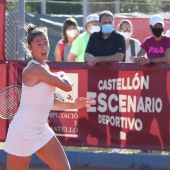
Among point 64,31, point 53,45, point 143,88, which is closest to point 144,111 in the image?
point 143,88

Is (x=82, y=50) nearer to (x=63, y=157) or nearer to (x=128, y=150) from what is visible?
(x=128, y=150)

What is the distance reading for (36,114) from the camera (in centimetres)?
612

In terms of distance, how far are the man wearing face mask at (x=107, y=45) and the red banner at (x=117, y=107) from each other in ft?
0.44

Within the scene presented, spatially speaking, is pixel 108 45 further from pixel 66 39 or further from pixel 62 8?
pixel 62 8

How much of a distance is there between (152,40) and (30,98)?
11.5ft

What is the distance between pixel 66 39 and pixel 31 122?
16.4 ft

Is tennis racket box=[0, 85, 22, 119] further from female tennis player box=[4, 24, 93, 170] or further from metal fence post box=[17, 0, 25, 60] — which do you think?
female tennis player box=[4, 24, 93, 170]

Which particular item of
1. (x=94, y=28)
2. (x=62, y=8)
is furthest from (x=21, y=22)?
(x=62, y=8)

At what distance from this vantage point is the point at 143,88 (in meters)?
A: 8.81

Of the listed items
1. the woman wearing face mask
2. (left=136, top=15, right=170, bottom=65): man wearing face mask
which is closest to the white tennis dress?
(left=136, top=15, right=170, bottom=65): man wearing face mask

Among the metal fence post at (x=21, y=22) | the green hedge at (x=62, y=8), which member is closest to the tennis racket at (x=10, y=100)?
the metal fence post at (x=21, y=22)

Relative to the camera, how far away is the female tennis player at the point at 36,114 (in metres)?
6.07

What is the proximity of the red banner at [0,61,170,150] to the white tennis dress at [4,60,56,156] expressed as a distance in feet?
9.09

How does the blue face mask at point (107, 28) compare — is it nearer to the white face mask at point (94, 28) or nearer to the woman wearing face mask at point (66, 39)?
the white face mask at point (94, 28)
